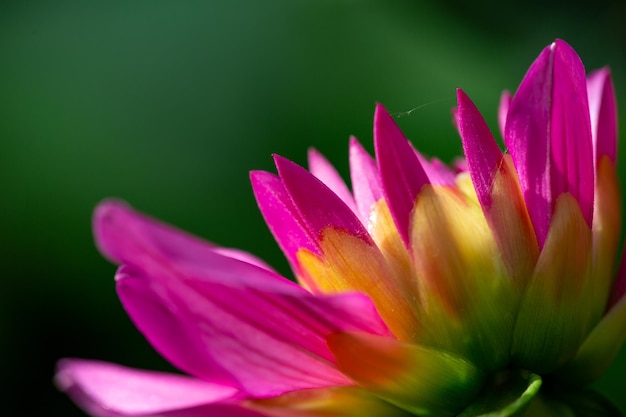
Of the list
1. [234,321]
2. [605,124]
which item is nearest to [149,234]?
[234,321]

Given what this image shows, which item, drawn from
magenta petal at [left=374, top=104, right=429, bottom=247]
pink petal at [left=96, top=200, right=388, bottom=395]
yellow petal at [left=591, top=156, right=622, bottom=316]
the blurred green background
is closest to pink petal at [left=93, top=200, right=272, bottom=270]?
pink petal at [left=96, top=200, right=388, bottom=395]

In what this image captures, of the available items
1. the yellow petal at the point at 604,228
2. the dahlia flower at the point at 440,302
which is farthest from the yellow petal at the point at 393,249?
the yellow petal at the point at 604,228

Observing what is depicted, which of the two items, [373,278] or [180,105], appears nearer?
[373,278]

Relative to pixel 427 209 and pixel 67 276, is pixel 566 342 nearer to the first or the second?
pixel 427 209

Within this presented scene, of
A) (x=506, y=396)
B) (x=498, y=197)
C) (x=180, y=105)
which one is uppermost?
(x=180, y=105)

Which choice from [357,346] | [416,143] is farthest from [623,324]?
[416,143]

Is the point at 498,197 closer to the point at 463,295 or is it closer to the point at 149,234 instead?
the point at 463,295

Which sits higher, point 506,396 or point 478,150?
point 478,150

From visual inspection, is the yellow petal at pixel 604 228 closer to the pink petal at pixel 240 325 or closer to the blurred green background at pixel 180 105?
the pink petal at pixel 240 325
